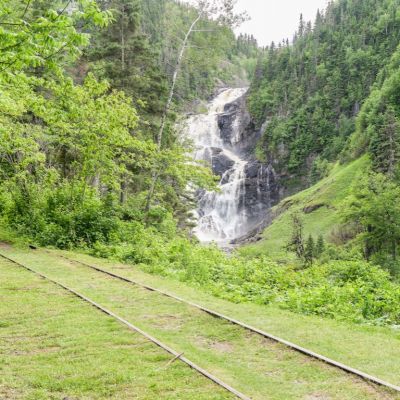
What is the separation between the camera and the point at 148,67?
26.7 metres

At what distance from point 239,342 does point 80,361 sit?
246 centimetres

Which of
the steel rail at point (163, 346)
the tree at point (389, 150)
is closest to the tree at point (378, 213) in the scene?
the tree at point (389, 150)

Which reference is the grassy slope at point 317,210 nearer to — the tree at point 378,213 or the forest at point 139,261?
the forest at point 139,261

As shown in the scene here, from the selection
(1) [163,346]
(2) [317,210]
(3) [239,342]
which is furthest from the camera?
(2) [317,210]

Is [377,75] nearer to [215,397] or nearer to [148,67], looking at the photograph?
[148,67]

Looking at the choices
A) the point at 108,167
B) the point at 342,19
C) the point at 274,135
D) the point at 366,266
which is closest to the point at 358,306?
the point at 366,266

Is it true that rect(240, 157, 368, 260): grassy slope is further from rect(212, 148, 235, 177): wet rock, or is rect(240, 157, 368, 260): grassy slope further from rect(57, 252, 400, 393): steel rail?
rect(57, 252, 400, 393): steel rail

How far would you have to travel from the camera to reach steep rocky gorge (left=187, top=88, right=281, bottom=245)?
2490 inches

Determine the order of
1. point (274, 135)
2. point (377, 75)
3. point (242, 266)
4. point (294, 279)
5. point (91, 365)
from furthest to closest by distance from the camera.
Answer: point (274, 135)
point (377, 75)
point (242, 266)
point (294, 279)
point (91, 365)

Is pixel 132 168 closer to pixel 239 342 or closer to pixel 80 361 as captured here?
pixel 239 342

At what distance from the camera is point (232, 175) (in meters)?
71.8

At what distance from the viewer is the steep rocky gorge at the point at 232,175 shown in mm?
63250

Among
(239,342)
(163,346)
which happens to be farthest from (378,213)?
(163,346)

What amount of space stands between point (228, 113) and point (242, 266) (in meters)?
82.1
